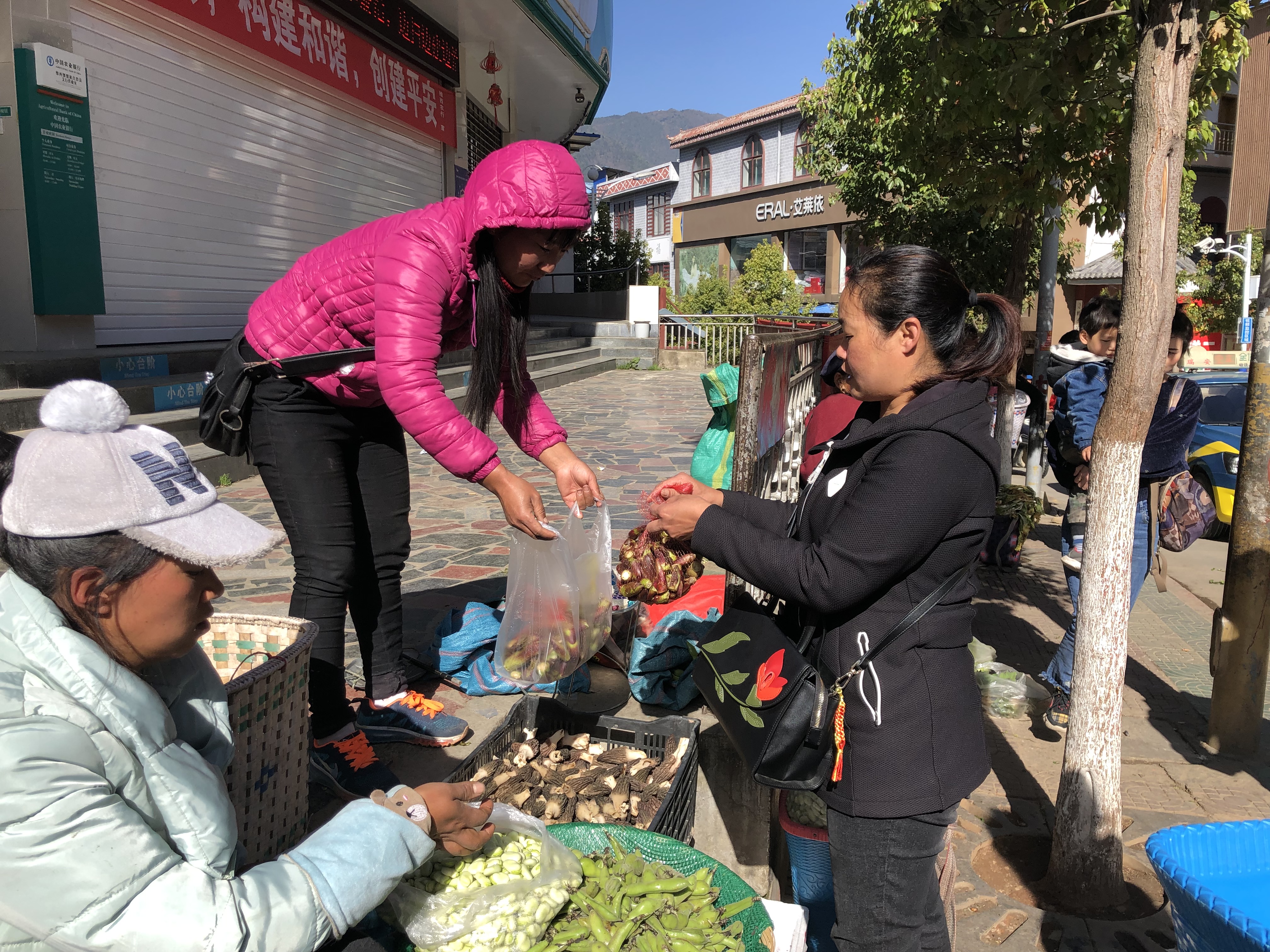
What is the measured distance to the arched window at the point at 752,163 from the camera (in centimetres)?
4150

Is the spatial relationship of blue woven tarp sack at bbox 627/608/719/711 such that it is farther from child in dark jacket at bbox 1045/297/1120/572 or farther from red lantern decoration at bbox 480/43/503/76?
red lantern decoration at bbox 480/43/503/76

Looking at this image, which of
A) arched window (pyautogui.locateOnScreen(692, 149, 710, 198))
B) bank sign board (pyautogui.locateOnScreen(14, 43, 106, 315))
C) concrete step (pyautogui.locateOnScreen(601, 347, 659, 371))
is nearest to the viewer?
bank sign board (pyautogui.locateOnScreen(14, 43, 106, 315))

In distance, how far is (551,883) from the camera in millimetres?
1987

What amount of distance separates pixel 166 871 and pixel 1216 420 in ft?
35.4

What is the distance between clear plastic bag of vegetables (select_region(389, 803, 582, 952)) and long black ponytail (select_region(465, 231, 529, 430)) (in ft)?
4.60

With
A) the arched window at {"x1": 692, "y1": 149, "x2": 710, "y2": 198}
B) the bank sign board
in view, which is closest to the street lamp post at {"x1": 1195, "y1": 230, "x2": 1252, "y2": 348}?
the bank sign board

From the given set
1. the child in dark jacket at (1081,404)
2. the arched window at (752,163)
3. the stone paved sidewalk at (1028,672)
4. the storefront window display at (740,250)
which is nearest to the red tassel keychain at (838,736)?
the stone paved sidewalk at (1028,672)

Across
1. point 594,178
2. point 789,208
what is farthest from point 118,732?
point 789,208

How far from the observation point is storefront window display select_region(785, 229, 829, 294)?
3888 cm

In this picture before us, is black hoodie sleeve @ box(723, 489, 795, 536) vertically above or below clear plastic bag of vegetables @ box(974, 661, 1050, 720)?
above

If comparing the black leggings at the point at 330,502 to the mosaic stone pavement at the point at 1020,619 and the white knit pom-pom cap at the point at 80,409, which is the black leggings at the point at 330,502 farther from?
the white knit pom-pom cap at the point at 80,409

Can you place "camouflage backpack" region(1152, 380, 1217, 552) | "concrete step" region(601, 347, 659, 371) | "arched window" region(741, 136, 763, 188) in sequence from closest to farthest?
1. "camouflage backpack" region(1152, 380, 1217, 552)
2. "concrete step" region(601, 347, 659, 371)
3. "arched window" region(741, 136, 763, 188)

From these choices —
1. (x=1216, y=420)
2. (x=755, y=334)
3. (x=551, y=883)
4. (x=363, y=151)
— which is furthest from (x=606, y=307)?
(x=551, y=883)

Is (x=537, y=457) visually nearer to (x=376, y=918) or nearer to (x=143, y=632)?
(x=376, y=918)
